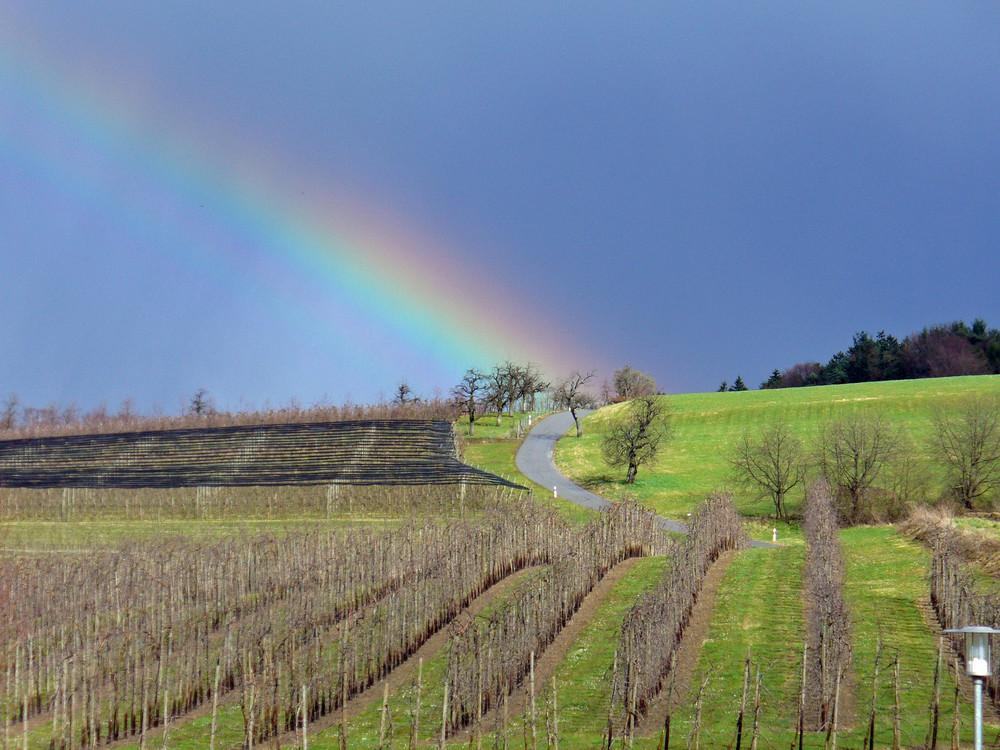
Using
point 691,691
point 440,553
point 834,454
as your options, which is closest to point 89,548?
point 440,553

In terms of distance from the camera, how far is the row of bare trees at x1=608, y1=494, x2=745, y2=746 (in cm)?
1147

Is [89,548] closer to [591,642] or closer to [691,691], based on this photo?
[591,642]

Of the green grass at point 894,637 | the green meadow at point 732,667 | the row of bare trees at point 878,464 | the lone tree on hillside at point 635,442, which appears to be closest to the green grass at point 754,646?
the green meadow at point 732,667

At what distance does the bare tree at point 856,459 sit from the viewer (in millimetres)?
43494

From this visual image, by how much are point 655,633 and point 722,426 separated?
56452 mm

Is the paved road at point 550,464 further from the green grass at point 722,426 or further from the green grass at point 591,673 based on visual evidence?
the green grass at point 591,673

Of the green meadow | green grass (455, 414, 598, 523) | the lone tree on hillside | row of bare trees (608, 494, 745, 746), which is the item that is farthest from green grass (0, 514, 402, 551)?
the lone tree on hillside

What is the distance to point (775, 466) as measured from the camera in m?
45.5

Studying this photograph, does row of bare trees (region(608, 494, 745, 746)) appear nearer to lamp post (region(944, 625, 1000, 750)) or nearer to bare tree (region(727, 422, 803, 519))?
lamp post (region(944, 625, 1000, 750))

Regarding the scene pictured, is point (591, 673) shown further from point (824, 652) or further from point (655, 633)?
point (824, 652)

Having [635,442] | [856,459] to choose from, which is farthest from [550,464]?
[856,459]

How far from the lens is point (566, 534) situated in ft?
77.9

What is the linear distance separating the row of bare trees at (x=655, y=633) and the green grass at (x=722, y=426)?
24.2 m

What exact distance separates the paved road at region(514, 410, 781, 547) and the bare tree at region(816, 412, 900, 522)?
30.9 ft
